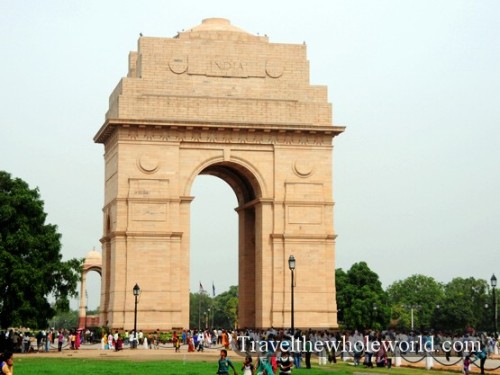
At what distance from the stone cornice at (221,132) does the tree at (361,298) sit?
33947mm

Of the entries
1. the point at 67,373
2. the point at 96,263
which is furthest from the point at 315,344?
the point at 96,263

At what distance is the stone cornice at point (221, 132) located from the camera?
51438 mm

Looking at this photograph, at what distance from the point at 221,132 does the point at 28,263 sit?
12225 mm

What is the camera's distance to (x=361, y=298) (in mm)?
89125

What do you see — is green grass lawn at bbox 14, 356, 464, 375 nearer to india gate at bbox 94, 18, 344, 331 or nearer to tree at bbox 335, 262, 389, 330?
india gate at bbox 94, 18, 344, 331

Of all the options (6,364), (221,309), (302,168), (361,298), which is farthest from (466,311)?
(6,364)

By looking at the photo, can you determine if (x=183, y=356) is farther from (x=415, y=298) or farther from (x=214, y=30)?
(x=415, y=298)

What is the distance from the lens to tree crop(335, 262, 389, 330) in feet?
285

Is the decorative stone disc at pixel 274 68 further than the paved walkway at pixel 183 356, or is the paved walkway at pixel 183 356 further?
the decorative stone disc at pixel 274 68

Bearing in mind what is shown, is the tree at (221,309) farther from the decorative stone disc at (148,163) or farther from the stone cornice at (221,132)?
the decorative stone disc at (148,163)

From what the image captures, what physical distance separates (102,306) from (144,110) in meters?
11.2

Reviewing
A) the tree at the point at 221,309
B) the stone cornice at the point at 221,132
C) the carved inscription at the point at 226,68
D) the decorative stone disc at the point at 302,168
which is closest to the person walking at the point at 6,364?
the stone cornice at the point at 221,132

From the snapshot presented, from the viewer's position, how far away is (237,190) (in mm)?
58250

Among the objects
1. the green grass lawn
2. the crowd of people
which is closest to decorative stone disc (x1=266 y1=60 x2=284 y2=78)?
the crowd of people
